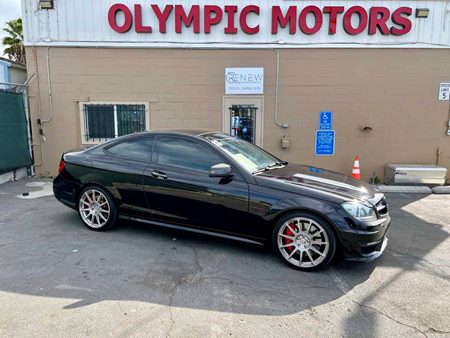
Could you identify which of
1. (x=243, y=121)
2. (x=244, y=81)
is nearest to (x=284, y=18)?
(x=244, y=81)

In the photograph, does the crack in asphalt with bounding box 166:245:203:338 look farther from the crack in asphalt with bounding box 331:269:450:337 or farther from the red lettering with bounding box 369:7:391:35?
the red lettering with bounding box 369:7:391:35

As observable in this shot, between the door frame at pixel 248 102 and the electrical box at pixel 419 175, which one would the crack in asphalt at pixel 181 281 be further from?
the electrical box at pixel 419 175

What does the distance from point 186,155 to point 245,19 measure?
5.20m

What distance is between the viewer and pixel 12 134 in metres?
8.01

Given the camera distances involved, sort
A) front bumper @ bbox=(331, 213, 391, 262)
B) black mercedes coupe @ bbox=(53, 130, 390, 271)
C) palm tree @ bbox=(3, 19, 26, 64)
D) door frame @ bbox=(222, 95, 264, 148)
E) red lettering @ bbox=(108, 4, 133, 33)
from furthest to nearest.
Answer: palm tree @ bbox=(3, 19, 26, 64) < door frame @ bbox=(222, 95, 264, 148) < red lettering @ bbox=(108, 4, 133, 33) < black mercedes coupe @ bbox=(53, 130, 390, 271) < front bumper @ bbox=(331, 213, 391, 262)

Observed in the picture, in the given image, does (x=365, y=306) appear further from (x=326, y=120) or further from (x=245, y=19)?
(x=245, y=19)

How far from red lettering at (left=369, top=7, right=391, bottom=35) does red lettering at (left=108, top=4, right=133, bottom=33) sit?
575cm

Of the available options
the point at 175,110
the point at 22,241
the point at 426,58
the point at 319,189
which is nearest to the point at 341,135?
the point at 426,58

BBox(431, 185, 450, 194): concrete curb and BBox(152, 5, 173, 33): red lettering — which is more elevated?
BBox(152, 5, 173, 33): red lettering

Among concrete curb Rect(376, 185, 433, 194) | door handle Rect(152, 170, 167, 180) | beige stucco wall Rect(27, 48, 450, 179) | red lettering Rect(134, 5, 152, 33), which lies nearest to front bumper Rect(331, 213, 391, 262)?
door handle Rect(152, 170, 167, 180)

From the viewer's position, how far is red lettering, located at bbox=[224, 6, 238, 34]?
817 cm

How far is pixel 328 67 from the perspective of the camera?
27.8 ft

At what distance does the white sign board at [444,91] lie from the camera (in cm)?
859

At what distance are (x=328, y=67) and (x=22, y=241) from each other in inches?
290
